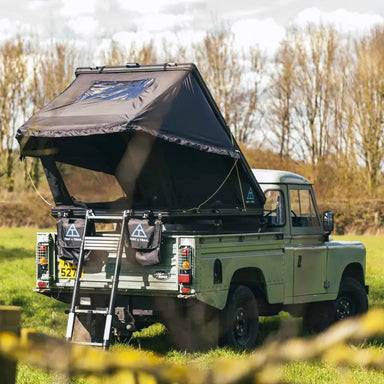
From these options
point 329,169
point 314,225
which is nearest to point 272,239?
point 314,225

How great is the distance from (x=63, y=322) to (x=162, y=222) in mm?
1815

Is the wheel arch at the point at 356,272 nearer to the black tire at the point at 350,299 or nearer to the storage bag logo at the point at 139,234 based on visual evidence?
the black tire at the point at 350,299

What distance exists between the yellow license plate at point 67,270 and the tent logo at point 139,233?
93cm

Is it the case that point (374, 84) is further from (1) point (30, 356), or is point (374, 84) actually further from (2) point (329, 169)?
(1) point (30, 356)

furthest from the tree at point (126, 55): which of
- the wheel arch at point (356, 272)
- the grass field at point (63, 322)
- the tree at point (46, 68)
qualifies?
the wheel arch at point (356, 272)

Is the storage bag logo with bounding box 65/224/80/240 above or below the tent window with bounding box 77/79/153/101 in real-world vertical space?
below

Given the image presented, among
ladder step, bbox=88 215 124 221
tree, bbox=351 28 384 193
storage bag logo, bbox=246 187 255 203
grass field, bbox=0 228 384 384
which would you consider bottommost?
grass field, bbox=0 228 384 384

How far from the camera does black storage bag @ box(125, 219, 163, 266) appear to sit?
9.16 m

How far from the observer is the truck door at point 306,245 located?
11188 millimetres

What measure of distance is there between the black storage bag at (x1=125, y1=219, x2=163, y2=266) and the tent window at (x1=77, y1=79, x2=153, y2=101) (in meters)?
1.47

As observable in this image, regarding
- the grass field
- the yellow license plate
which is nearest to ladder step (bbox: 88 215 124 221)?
the yellow license plate

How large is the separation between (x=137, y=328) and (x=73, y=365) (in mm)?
8889

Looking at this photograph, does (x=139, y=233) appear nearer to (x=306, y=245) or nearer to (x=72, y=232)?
(x=72, y=232)

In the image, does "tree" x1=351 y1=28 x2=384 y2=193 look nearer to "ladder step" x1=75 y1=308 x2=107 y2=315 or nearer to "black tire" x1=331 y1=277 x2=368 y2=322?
"black tire" x1=331 y1=277 x2=368 y2=322
